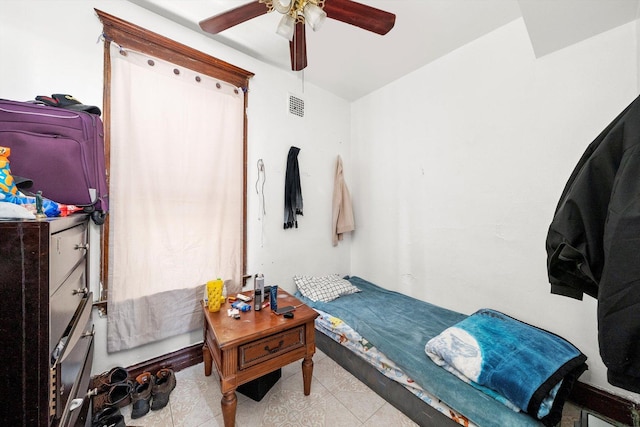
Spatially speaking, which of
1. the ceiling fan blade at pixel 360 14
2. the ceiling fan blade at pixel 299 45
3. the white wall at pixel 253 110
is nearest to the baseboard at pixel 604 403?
the white wall at pixel 253 110

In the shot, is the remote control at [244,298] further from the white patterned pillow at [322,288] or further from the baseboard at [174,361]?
the white patterned pillow at [322,288]

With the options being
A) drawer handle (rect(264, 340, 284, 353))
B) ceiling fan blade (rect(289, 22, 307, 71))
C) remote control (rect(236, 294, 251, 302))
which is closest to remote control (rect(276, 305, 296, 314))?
drawer handle (rect(264, 340, 284, 353))

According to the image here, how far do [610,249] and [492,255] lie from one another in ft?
4.69

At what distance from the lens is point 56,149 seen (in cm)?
112

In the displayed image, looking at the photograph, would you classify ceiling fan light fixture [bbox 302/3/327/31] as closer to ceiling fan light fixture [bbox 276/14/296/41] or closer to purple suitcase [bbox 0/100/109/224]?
ceiling fan light fixture [bbox 276/14/296/41]

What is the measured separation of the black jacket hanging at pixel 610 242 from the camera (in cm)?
55

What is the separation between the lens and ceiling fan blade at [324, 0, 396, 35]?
118cm

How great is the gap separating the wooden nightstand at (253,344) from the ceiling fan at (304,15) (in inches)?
66.5

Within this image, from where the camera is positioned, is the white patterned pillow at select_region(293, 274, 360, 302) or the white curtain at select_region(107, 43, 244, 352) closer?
the white curtain at select_region(107, 43, 244, 352)

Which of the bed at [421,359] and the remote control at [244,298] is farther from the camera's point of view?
the remote control at [244,298]

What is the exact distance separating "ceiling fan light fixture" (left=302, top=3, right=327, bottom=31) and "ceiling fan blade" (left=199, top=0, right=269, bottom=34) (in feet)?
0.71

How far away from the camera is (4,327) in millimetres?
537

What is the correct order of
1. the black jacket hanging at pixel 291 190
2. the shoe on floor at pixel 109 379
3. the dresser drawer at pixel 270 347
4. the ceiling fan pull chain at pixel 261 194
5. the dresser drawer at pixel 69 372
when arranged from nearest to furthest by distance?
the dresser drawer at pixel 69 372 < the dresser drawer at pixel 270 347 < the shoe on floor at pixel 109 379 < the ceiling fan pull chain at pixel 261 194 < the black jacket hanging at pixel 291 190

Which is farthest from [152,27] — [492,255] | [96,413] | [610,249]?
[492,255]
